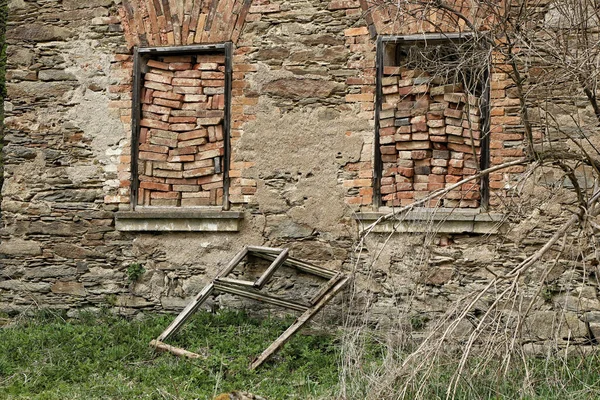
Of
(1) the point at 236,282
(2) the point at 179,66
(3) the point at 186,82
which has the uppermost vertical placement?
(2) the point at 179,66

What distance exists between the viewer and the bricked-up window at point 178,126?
811 cm

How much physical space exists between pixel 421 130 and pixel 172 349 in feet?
8.98

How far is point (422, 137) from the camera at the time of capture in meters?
7.54

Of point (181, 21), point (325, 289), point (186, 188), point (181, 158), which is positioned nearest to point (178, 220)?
point (186, 188)

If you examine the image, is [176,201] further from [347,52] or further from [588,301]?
[588,301]

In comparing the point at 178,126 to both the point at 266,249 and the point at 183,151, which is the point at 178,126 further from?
the point at 266,249

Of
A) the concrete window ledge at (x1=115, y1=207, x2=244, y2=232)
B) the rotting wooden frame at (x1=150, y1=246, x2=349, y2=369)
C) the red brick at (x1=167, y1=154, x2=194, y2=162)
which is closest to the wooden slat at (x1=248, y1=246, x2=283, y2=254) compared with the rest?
the rotting wooden frame at (x1=150, y1=246, x2=349, y2=369)

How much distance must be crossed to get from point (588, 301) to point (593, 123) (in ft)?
4.51

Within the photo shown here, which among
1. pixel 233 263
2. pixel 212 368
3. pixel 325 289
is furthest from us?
pixel 233 263

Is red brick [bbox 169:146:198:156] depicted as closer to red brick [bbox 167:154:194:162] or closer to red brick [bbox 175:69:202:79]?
red brick [bbox 167:154:194:162]

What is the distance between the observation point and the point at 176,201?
820 cm

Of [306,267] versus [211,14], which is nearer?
[306,267]

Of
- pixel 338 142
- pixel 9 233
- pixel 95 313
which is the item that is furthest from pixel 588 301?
pixel 9 233

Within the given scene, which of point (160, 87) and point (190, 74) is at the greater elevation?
point (190, 74)
